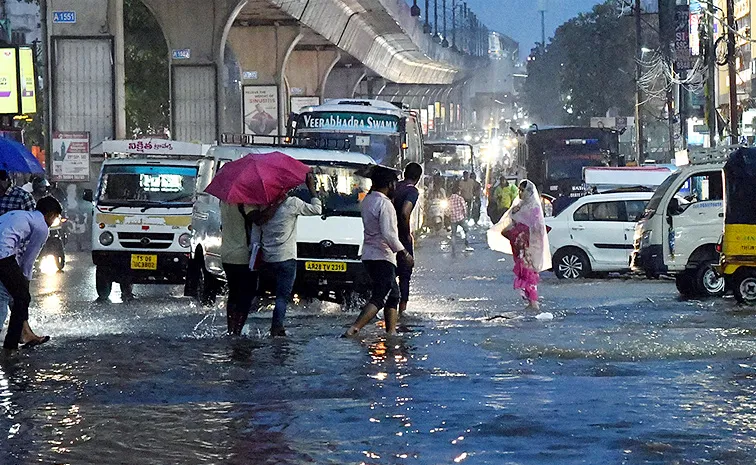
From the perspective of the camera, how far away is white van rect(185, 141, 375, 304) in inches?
732

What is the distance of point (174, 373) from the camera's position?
1234cm

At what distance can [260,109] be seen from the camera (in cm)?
5891

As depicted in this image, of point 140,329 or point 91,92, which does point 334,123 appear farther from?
point 140,329

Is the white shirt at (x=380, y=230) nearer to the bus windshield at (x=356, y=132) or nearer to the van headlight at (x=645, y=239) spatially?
the van headlight at (x=645, y=239)

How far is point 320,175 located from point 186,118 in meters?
31.0

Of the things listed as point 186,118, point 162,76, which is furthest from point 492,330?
point 162,76

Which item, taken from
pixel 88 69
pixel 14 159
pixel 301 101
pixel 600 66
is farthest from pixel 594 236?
pixel 600 66

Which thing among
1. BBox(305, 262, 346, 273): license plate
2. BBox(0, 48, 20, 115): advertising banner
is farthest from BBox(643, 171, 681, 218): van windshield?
BBox(0, 48, 20, 115): advertising banner

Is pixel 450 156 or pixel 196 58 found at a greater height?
pixel 196 58

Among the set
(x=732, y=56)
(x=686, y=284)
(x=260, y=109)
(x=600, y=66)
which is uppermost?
(x=600, y=66)

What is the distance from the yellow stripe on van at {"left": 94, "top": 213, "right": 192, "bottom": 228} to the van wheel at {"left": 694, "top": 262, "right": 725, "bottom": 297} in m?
7.22

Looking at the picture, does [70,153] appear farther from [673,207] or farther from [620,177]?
[673,207]

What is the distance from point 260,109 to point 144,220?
3734 centimetres

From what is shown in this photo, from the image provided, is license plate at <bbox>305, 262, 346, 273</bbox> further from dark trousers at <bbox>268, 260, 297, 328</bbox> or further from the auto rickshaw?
the auto rickshaw
